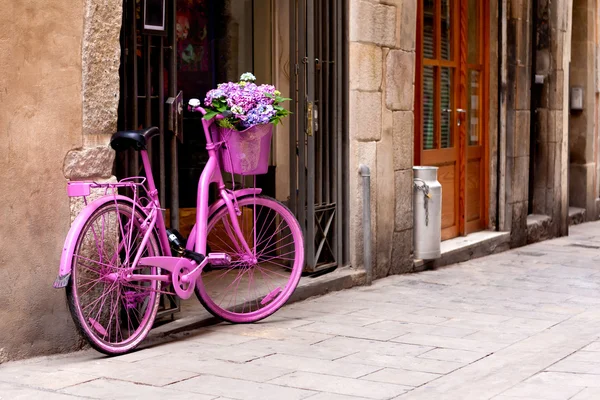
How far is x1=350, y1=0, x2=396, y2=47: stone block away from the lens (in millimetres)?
8273

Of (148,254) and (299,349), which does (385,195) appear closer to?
(299,349)

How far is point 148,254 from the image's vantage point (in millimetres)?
5922

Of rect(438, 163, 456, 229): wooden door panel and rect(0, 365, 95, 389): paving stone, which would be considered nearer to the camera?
rect(0, 365, 95, 389): paving stone

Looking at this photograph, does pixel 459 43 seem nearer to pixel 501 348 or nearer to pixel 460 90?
pixel 460 90

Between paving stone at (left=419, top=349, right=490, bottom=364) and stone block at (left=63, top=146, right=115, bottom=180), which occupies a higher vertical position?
stone block at (left=63, top=146, right=115, bottom=180)

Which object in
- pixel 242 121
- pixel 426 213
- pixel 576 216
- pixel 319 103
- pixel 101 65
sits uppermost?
pixel 101 65

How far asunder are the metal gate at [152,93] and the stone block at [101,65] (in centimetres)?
19

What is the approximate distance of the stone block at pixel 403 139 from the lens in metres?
8.78

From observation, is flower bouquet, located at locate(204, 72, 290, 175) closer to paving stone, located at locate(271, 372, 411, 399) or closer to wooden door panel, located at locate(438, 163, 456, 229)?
paving stone, located at locate(271, 372, 411, 399)

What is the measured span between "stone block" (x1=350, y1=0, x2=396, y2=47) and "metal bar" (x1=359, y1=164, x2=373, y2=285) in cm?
94

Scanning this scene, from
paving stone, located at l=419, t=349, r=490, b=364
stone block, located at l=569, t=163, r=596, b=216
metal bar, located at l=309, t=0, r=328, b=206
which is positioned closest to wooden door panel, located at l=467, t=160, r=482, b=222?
metal bar, located at l=309, t=0, r=328, b=206

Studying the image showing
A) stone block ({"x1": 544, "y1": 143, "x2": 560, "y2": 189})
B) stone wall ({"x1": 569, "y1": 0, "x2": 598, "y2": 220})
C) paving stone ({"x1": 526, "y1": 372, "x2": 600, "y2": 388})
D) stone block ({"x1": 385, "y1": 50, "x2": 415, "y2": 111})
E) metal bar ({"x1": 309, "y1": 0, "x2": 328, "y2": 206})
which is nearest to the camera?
paving stone ({"x1": 526, "y1": 372, "x2": 600, "y2": 388})

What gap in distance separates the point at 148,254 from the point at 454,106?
16.4ft

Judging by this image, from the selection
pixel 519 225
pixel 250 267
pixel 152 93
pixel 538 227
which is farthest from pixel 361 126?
pixel 538 227
